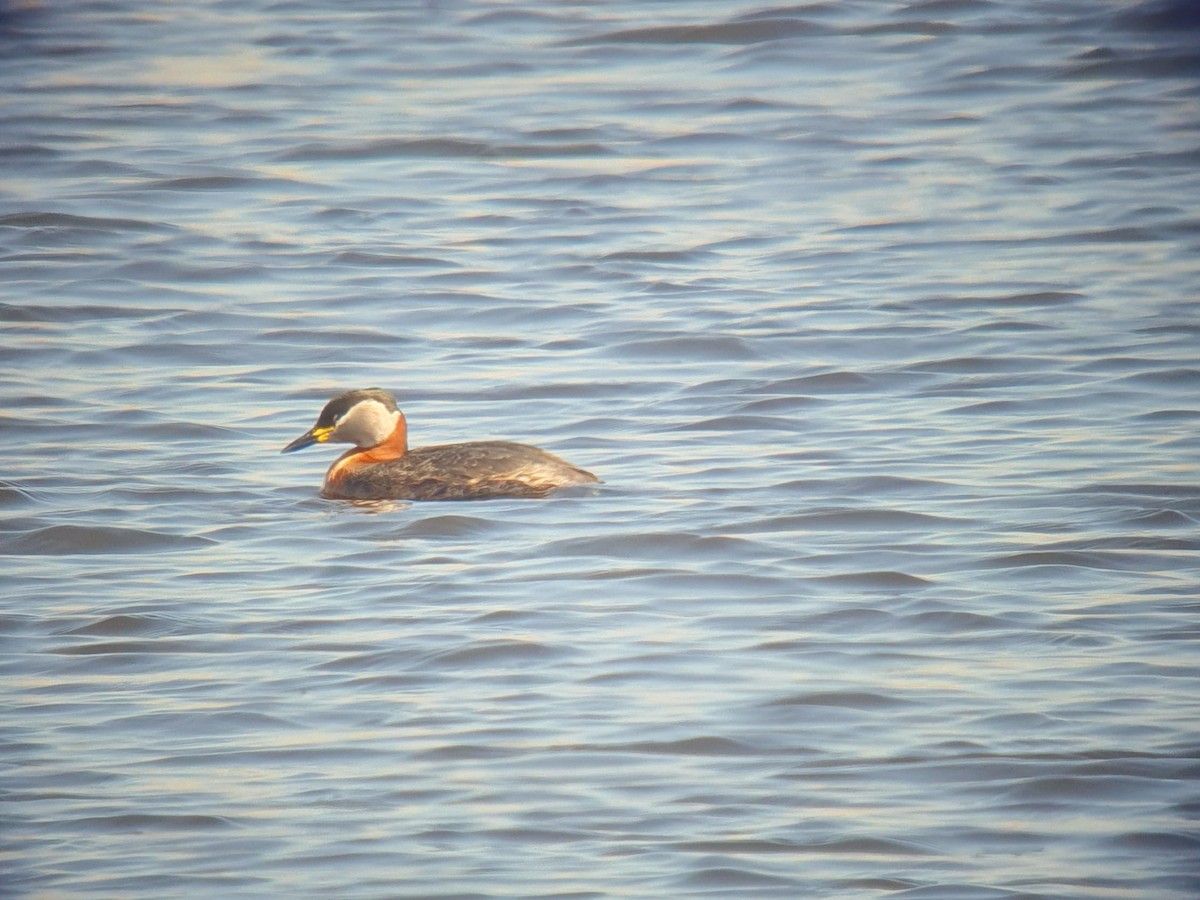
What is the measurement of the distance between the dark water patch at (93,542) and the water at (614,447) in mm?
29

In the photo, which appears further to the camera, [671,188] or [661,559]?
[671,188]

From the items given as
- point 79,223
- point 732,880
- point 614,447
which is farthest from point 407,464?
point 79,223

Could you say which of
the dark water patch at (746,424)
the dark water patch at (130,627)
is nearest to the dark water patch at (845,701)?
the dark water patch at (130,627)

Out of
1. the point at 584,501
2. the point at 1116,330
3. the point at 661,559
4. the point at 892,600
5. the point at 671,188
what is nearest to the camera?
the point at 892,600

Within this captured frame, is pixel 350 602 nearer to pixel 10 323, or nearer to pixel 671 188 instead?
pixel 10 323

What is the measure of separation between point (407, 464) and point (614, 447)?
1.15 m

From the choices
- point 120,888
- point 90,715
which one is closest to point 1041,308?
point 90,715

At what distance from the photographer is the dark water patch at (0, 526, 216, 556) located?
337 inches

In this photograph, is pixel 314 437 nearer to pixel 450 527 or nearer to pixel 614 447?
pixel 450 527

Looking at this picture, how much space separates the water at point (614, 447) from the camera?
17.9 feet

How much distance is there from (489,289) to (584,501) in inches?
204

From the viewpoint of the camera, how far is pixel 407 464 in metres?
9.86

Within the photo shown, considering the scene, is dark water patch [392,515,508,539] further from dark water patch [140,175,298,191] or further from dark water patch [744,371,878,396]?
dark water patch [140,175,298,191]

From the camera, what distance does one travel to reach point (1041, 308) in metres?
13.1
